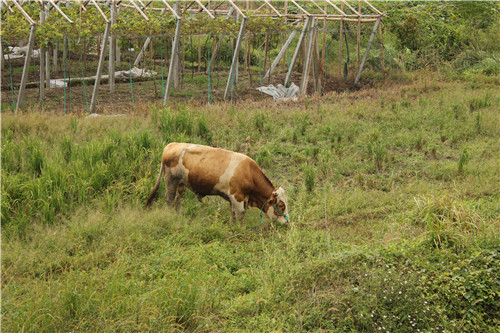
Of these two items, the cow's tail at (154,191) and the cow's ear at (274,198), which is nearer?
the cow's ear at (274,198)

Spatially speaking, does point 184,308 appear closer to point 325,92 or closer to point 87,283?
point 87,283

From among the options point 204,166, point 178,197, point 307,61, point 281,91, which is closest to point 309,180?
point 204,166

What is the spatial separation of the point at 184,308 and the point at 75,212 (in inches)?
124

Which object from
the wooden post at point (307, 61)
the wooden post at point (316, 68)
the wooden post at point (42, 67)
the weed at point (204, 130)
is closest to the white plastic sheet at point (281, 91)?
the wooden post at point (307, 61)

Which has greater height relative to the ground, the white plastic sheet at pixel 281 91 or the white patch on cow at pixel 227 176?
the white patch on cow at pixel 227 176

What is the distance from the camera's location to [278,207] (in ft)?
25.3

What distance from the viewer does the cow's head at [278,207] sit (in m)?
7.67

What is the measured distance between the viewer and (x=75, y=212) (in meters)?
7.75

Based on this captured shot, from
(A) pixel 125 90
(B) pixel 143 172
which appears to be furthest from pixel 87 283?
(A) pixel 125 90

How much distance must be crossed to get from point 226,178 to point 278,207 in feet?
2.82

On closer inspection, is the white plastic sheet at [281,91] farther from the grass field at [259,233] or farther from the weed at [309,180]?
the weed at [309,180]

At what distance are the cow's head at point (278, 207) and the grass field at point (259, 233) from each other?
0.19 meters

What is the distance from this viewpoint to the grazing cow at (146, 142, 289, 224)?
7.73 m

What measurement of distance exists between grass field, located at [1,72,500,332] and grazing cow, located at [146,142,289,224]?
32 centimetres
